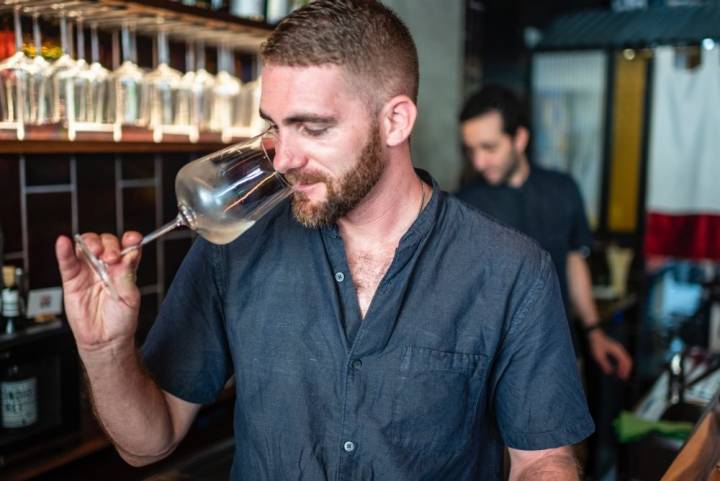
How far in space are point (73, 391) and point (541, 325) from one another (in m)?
1.32

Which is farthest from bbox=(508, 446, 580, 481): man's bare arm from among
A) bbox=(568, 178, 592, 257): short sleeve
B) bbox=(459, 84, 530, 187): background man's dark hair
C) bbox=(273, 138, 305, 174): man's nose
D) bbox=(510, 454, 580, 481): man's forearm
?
bbox=(568, 178, 592, 257): short sleeve

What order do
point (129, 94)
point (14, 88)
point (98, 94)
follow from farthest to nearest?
point (129, 94)
point (98, 94)
point (14, 88)

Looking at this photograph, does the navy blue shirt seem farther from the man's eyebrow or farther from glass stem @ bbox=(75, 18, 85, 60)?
glass stem @ bbox=(75, 18, 85, 60)

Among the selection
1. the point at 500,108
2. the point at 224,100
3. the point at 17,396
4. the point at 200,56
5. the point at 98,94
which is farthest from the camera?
the point at 500,108

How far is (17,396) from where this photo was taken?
6.70ft

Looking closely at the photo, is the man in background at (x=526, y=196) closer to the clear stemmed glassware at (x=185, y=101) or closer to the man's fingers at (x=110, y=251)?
the clear stemmed glassware at (x=185, y=101)

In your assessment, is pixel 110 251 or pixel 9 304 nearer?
pixel 110 251

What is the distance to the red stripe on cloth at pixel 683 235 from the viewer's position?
5.00 metres

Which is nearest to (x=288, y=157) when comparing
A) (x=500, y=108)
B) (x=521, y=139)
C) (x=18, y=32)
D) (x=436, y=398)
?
(x=436, y=398)

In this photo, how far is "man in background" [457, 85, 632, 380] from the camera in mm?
3186

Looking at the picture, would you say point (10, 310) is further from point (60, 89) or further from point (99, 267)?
point (99, 267)

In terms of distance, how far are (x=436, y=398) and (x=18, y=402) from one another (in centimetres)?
117

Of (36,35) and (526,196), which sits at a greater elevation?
(36,35)

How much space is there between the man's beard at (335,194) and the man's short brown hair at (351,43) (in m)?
0.11
